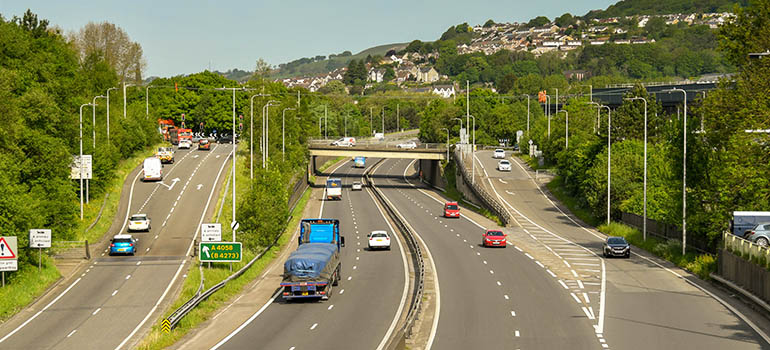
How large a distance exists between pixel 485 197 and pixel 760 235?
165ft

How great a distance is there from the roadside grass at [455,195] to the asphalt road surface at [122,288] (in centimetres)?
2894

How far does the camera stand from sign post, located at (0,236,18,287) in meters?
36.8

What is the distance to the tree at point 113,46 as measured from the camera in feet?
502

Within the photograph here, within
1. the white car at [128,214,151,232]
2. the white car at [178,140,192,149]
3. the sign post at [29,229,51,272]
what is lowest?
the white car at [128,214,151,232]

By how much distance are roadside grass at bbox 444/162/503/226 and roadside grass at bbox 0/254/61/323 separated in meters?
45.0

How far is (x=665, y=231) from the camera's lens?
6022 centimetres

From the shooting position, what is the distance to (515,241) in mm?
66312

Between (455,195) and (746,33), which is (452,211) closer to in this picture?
(455,195)

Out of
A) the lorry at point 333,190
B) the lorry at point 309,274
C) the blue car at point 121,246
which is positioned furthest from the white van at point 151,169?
the lorry at point 309,274

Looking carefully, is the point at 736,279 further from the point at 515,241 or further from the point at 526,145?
the point at 526,145

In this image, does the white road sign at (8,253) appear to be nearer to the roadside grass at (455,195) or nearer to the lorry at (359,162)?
the roadside grass at (455,195)

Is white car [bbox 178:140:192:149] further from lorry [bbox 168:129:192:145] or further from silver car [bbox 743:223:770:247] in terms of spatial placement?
silver car [bbox 743:223:770:247]

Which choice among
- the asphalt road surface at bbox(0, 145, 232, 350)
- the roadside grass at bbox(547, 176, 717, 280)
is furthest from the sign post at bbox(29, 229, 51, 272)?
the roadside grass at bbox(547, 176, 717, 280)

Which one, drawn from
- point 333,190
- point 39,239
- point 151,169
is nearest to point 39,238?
point 39,239
